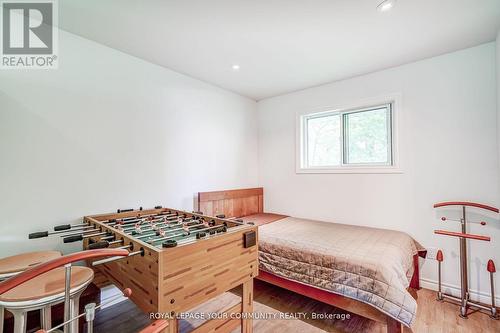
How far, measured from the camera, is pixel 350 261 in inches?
75.7

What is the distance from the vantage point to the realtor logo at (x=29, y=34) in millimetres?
1801

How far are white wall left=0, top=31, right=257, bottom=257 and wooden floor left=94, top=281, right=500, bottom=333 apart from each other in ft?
2.50

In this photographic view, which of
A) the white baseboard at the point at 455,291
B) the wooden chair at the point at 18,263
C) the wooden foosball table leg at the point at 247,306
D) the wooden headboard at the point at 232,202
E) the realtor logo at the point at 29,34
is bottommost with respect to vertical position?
the white baseboard at the point at 455,291

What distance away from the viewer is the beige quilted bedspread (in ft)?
5.54

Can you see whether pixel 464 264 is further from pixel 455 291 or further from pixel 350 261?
pixel 350 261

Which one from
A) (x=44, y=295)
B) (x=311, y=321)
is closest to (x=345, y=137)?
(x=311, y=321)

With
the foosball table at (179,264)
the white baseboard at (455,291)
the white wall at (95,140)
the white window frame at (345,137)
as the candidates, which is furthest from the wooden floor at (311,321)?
the white window frame at (345,137)

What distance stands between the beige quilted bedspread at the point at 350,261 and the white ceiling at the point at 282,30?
1963mm

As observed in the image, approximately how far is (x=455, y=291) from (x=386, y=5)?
283 cm

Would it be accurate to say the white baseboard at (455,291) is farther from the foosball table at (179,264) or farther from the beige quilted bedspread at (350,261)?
the foosball table at (179,264)

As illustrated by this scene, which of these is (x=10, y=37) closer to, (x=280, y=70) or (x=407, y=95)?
(x=280, y=70)

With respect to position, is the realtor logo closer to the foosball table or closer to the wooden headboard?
the foosball table

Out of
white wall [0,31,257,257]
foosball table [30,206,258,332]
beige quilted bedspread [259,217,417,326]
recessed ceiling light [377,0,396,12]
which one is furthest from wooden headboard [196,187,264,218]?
recessed ceiling light [377,0,396,12]

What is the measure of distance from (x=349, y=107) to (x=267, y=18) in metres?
1.77
